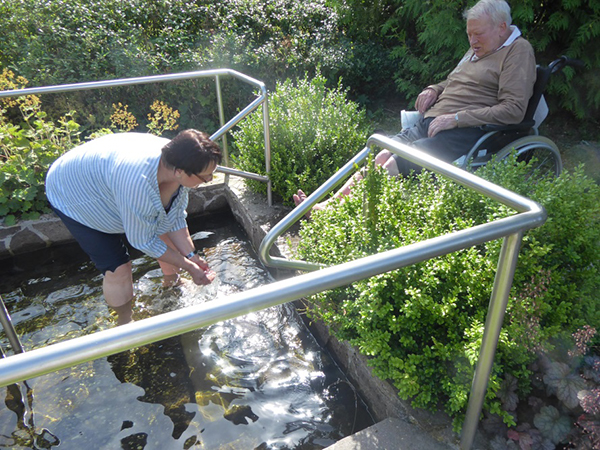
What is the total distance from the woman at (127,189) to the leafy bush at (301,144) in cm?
125

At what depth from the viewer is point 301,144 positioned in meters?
3.93

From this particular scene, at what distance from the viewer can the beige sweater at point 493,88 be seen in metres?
3.06

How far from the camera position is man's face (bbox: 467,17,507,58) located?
3160mm

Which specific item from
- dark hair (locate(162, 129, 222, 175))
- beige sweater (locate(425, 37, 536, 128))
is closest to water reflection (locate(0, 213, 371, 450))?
dark hair (locate(162, 129, 222, 175))

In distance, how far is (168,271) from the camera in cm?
340

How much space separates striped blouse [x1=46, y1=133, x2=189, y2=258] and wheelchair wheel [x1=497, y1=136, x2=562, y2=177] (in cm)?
228

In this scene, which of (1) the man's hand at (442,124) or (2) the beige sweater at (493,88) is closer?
(2) the beige sweater at (493,88)

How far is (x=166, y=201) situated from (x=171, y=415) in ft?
4.11

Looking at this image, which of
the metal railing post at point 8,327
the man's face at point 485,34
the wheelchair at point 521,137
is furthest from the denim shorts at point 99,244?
the man's face at point 485,34

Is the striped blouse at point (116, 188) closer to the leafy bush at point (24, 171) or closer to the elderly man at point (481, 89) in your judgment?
the elderly man at point (481, 89)

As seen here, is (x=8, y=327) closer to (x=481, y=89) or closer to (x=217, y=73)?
(x=217, y=73)

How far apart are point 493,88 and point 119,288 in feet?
10.1

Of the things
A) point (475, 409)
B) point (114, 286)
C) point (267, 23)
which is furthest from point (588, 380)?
point (267, 23)

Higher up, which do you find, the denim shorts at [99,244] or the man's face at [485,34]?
the man's face at [485,34]
